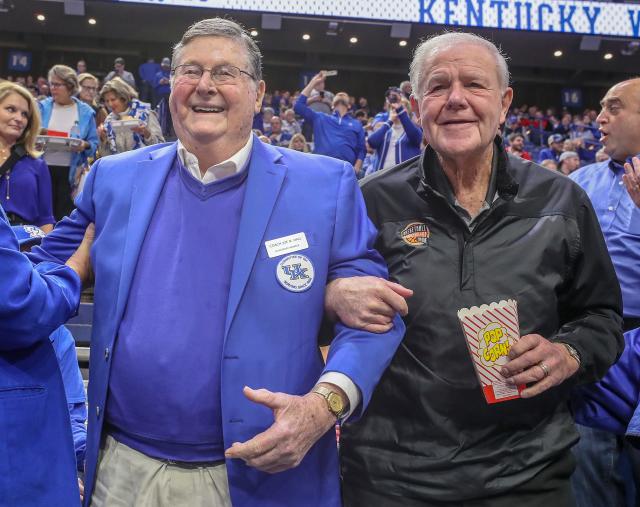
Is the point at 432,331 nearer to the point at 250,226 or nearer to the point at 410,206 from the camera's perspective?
the point at 410,206

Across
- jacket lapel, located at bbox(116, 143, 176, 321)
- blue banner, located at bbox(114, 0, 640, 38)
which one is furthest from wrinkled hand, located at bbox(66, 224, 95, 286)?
blue banner, located at bbox(114, 0, 640, 38)

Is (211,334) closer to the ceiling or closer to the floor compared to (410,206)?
closer to the floor

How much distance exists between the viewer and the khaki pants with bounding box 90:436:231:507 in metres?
1.40

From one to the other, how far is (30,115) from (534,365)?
3.19 metres

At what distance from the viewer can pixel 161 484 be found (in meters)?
1.39

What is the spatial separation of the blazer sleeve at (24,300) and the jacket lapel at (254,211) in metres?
0.34

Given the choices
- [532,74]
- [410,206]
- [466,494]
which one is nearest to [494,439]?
[466,494]

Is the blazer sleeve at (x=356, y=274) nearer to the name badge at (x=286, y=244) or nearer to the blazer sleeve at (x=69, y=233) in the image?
the name badge at (x=286, y=244)

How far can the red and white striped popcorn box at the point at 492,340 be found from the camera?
1554 millimetres

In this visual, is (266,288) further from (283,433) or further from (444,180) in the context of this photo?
(444,180)

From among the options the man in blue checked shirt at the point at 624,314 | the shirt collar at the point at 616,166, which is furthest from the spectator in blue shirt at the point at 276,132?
the shirt collar at the point at 616,166

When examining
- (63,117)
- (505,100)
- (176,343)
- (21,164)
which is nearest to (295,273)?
(176,343)

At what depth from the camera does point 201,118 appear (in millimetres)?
1576

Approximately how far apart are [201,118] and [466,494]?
1.08 m
